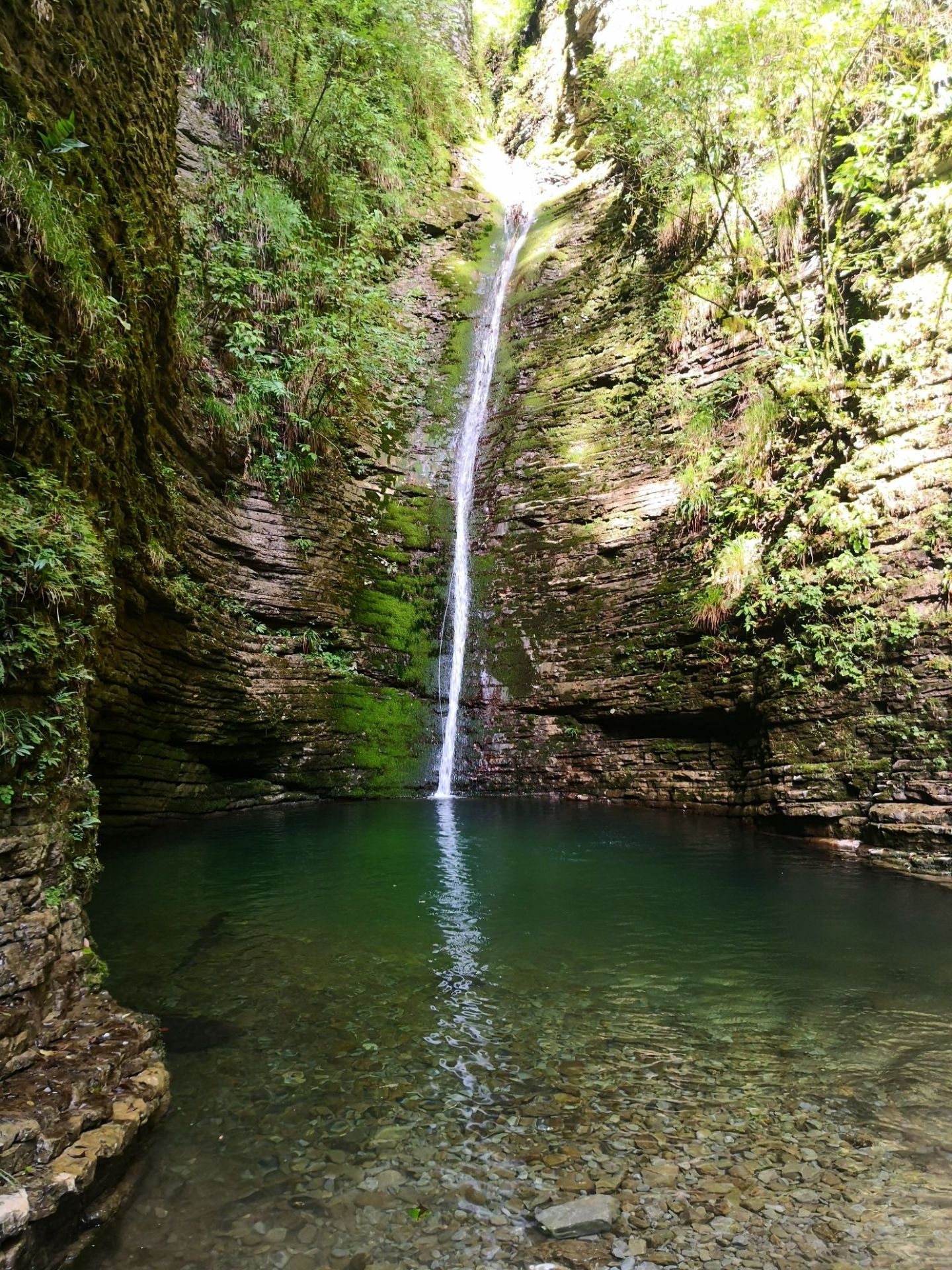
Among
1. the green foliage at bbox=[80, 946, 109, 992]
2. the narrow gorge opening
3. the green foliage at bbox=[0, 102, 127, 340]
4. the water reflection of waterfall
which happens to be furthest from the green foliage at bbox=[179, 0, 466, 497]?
the green foliage at bbox=[80, 946, 109, 992]

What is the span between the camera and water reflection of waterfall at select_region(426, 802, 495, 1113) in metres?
3.01

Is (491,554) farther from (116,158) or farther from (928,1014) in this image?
(928,1014)

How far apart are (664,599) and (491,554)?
3.50 m

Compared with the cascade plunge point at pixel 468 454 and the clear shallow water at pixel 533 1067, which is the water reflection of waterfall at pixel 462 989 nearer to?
the clear shallow water at pixel 533 1067

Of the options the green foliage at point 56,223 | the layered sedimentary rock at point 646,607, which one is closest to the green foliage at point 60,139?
the green foliage at point 56,223

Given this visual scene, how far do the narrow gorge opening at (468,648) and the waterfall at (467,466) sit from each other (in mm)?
133

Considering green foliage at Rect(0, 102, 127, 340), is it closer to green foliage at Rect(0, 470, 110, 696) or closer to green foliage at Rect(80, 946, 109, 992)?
green foliage at Rect(0, 470, 110, 696)

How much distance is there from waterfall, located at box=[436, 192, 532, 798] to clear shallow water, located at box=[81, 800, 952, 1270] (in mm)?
5378

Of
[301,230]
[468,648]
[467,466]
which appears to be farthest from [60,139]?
[467,466]

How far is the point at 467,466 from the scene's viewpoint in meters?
13.4

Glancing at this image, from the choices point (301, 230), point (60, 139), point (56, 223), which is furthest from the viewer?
point (301, 230)

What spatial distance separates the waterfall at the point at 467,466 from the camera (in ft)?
37.6

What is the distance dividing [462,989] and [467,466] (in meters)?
11.0

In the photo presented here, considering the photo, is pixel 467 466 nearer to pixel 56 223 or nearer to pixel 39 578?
pixel 56 223
